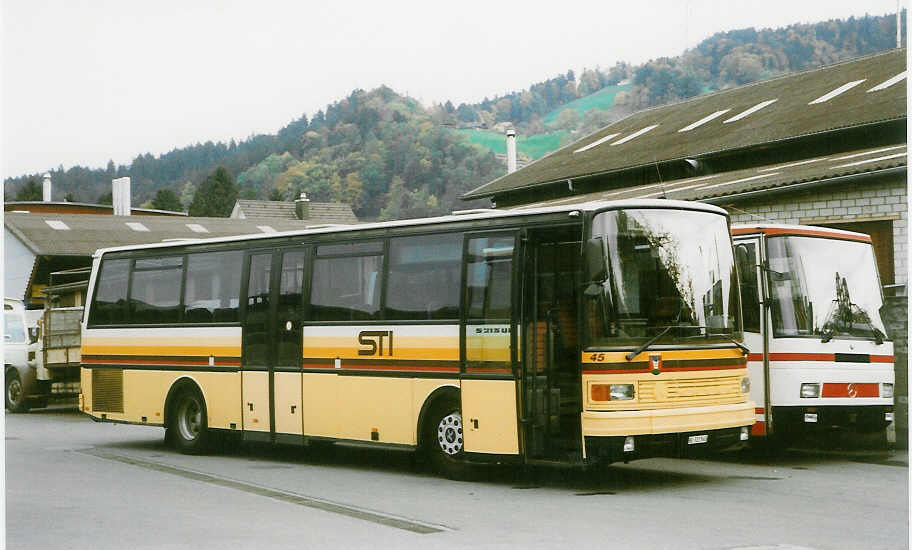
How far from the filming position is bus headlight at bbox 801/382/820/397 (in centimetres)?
1400

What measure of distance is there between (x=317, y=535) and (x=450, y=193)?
5252 centimetres

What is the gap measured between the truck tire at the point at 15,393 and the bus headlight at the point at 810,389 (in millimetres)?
19084

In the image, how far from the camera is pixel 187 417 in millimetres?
16859

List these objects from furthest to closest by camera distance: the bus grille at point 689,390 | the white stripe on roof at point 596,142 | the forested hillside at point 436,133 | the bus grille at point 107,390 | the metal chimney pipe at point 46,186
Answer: the white stripe on roof at point 596,142
the forested hillside at point 436,133
the metal chimney pipe at point 46,186
the bus grille at point 107,390
the bus grille at point 689,390

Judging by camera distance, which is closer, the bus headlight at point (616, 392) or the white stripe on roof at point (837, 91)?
the bus headlight at point (616, 392)

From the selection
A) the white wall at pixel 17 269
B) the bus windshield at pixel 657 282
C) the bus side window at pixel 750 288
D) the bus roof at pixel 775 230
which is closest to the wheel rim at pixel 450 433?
the bus windshield at pixel 657 282

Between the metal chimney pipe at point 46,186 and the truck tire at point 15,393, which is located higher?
the metal chimney pipe at point 46,186

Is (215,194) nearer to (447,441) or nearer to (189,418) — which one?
(189,418)

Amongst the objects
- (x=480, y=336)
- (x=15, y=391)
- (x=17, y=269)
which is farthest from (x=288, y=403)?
(x=17, y=269)

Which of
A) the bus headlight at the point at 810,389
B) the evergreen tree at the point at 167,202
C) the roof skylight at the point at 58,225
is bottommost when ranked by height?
the bus headlight at the point at 810,389

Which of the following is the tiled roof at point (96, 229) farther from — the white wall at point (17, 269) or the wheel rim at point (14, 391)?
the wheel rim at point (14, 391)

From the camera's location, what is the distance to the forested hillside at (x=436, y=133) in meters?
34.9

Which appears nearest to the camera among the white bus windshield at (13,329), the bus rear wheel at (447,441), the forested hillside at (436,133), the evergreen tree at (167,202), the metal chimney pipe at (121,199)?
the bus rear wheel at (447,441)

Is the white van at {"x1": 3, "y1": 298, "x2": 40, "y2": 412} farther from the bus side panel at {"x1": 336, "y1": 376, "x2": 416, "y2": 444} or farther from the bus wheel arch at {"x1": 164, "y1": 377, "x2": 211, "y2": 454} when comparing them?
the bus side panel at {"x1": 336, "y1": 376, "x2": 416, "y2": 444}
